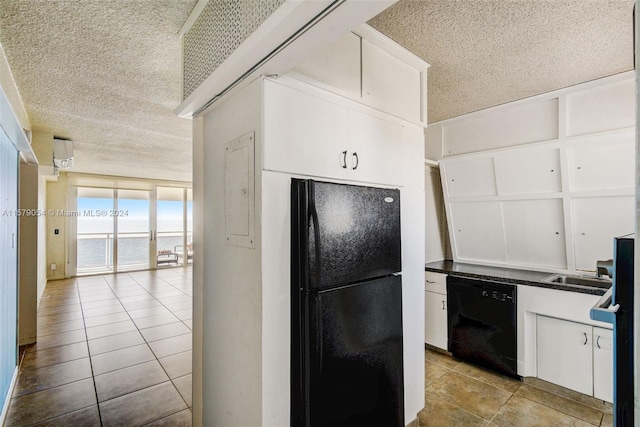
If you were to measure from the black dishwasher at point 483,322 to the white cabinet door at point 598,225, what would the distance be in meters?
0.72

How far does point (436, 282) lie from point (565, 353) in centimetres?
115

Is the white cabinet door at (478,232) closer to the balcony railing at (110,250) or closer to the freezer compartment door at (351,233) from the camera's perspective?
the freezer compartment door at (351,233)

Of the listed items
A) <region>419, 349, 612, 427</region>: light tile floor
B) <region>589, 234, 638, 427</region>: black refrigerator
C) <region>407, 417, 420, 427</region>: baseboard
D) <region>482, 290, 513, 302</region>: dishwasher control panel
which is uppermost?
<region>589, 234, 638, 427</region>: black refrigerator

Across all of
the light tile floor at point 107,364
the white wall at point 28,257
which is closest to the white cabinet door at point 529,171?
A: the light tile floor at point 107,364

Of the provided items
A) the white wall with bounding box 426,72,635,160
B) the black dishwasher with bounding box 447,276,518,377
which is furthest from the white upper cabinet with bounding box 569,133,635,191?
the black dishwasher with bounding box 447,276,518,377

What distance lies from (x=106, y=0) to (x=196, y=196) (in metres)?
1.10

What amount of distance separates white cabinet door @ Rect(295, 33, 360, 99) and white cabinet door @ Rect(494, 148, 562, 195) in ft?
6.95

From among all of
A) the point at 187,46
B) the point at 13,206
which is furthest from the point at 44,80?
the point at 187,46

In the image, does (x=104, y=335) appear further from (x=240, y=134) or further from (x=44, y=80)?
(x=240, y=134)

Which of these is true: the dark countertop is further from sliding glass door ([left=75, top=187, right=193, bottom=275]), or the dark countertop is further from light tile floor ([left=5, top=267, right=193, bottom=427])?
sliding glass door ([left=75, top=187, right=193, bottom=275])

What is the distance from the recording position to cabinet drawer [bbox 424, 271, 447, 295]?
3180 mm

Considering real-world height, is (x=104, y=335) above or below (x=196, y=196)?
below

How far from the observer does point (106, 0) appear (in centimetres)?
156

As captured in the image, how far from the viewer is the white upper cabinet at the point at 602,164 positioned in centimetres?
244
